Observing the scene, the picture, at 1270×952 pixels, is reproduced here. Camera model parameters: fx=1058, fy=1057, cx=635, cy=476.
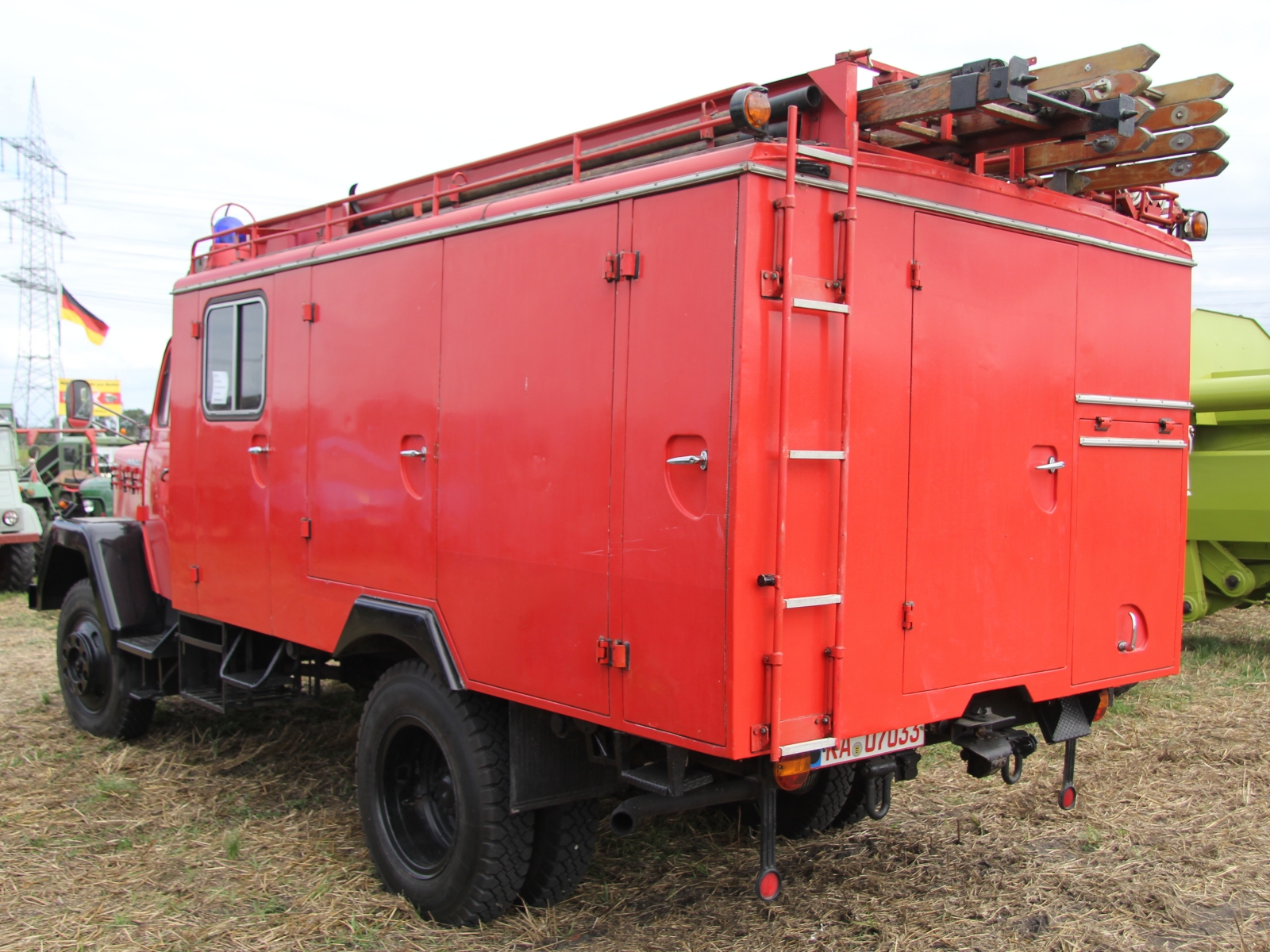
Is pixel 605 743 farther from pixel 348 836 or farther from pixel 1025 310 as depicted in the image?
pixel 1025 310

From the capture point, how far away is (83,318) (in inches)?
1202

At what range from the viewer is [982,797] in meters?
5.71

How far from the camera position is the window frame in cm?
545

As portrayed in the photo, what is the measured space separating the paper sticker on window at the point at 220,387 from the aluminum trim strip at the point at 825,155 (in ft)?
12.2

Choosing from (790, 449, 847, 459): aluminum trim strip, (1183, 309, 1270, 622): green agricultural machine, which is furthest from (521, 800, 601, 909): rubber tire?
(1183, 309, 1270, 622): green agricultural machine

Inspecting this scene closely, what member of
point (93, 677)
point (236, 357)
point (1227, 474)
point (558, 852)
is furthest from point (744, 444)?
point (1227, 474)

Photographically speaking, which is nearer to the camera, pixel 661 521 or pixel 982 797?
pixel 661 521

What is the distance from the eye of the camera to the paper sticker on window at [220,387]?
18.9ft

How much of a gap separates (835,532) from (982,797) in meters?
3.05

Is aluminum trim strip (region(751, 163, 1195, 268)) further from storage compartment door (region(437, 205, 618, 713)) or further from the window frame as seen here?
the window frame

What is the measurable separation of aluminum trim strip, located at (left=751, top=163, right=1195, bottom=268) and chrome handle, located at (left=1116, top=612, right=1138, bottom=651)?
1490 millimetres

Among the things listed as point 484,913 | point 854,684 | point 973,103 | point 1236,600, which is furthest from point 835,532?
point 1236,600

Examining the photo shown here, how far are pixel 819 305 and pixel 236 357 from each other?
3.64 metres

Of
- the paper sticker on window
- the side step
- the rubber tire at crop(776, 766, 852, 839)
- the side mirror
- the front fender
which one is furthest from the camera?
the side mirror
